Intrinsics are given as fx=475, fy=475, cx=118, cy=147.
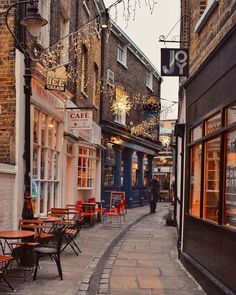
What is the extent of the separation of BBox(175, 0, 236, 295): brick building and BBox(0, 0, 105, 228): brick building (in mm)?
3077

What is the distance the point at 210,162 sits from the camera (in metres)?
7.79

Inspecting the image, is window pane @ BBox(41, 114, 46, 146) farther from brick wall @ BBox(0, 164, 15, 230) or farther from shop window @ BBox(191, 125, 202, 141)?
shop window @ BBox(191, 125, 202, 141)

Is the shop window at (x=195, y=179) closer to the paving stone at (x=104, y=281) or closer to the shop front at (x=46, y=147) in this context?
the paving stone at (x=104, y=281)

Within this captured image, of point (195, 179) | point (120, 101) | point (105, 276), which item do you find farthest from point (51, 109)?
point (120, 101)

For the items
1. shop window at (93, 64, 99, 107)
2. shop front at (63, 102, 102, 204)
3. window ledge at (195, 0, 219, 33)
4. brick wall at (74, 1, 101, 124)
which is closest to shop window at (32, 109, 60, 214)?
shop front at (63, 102, 102, 204)

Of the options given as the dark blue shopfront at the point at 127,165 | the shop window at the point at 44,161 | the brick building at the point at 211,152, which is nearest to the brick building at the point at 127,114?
the dark blue shopfront at the point at 127,165

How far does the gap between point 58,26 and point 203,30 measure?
5684 mm

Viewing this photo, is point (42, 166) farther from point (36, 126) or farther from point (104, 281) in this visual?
point (104, 281)

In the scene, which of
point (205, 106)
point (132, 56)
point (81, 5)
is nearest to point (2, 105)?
point (205, 106)

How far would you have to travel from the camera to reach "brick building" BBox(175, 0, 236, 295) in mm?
6398

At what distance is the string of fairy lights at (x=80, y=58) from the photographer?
11.7 m

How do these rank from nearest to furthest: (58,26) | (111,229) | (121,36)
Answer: (58,26)
(111,229)
(121,36)

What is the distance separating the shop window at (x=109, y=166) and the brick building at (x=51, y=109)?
80.1 inches

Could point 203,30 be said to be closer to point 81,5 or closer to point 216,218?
point 216,218
